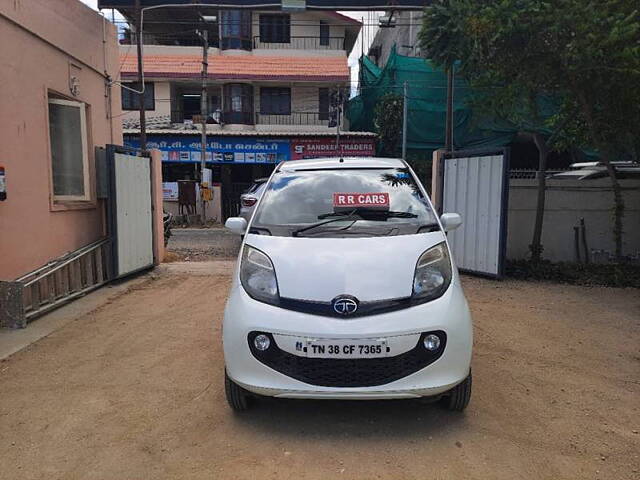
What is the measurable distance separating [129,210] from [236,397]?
17.9 feet

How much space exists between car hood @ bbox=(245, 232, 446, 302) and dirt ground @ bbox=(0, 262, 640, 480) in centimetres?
87

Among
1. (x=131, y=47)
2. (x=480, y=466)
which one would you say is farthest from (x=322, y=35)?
(x=480, y=466)

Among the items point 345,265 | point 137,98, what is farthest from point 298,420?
point 137,98

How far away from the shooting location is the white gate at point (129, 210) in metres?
7.50

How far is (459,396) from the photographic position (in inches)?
127

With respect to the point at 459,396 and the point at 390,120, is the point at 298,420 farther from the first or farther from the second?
the point at 390,120

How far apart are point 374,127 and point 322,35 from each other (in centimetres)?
594

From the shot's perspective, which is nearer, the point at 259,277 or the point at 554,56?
the point at 259,277

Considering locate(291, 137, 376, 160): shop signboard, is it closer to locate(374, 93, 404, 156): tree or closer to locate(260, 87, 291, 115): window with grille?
locate(374, 93, 404, 156): tree

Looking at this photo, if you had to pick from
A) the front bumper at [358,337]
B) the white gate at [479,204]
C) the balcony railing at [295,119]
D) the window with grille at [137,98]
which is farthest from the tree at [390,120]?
the front bumper at [358,337]

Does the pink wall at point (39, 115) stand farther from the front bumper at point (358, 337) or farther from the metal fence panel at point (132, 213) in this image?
the front bumper at point (358, 337)

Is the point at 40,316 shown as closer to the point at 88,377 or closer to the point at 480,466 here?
the point at 88,377

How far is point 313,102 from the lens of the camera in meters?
22.9

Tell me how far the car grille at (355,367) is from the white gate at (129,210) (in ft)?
17.8
